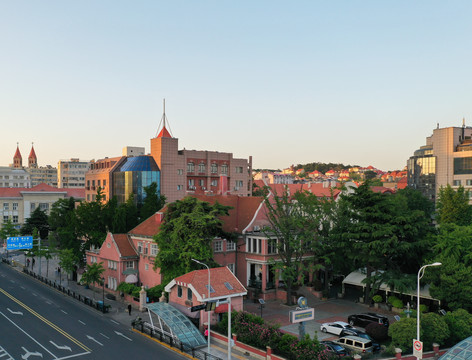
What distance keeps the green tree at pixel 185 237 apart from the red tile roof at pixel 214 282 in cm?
474

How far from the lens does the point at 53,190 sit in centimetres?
14600

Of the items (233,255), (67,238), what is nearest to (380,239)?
(233,255)

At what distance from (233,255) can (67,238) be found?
27.8 metres

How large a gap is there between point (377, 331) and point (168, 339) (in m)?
18.4

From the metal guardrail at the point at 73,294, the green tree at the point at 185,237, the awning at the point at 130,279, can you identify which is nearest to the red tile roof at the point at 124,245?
the awning at the point at 130,279

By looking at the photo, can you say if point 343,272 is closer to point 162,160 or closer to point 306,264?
point 306,264

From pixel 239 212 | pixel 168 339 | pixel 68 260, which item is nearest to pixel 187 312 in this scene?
pixel 168 339

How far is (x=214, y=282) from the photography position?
4291 centimetres

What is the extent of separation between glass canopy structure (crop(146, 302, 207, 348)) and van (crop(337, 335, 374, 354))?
11805mm

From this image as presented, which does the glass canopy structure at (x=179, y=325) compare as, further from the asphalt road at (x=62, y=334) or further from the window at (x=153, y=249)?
the window at (x=153, y=249)

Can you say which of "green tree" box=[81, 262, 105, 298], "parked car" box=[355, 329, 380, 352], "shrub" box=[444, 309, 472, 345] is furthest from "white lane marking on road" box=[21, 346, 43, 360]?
"shrub" box=[444, 309, 472, 345]

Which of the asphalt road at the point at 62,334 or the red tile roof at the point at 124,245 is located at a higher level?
the red tile roof at the point at 124,245

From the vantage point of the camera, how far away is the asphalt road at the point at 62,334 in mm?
35812

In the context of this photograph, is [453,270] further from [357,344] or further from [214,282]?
[214,282]
